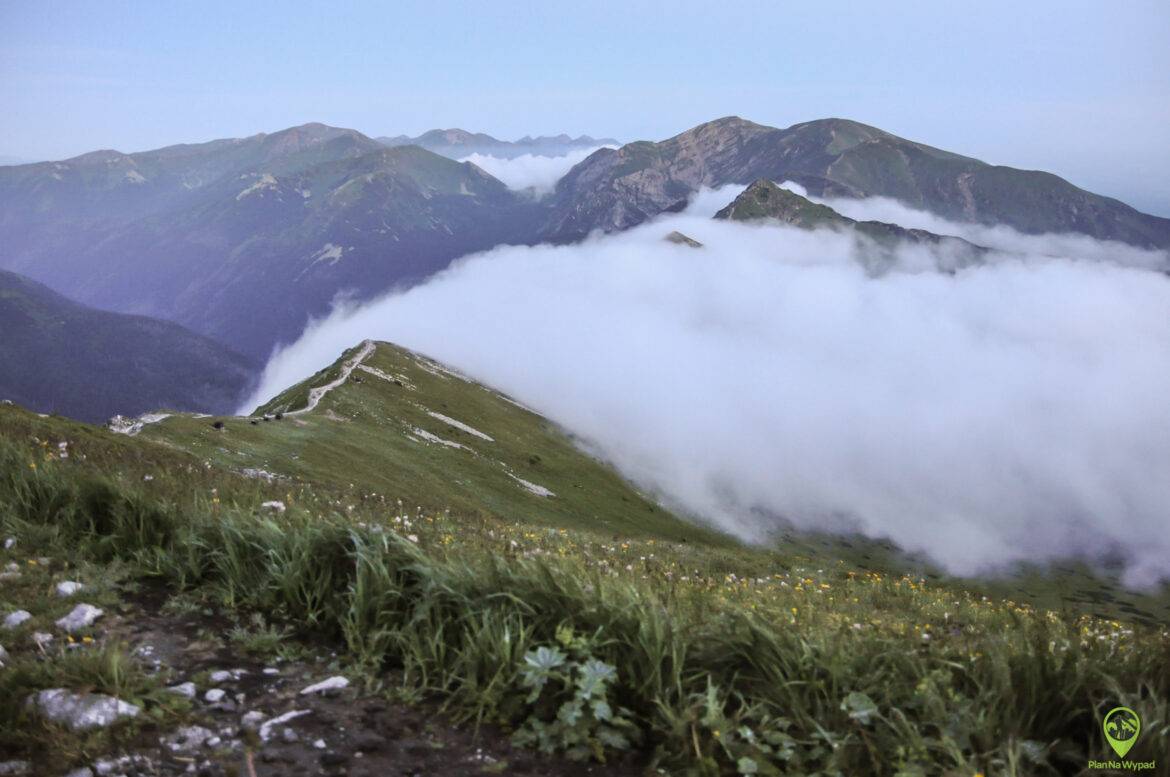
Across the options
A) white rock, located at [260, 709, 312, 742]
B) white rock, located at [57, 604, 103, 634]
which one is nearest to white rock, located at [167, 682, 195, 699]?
white rock, located at [260, 709, 312, 742]

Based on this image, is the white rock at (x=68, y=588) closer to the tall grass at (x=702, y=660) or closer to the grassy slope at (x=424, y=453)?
the tall grass at (x=702, y=660)

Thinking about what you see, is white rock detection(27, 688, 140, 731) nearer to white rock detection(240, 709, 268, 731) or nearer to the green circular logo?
white rock detection(240, 709, 268, 731)

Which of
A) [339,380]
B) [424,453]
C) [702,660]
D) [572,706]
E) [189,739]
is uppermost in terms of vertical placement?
[702,660]

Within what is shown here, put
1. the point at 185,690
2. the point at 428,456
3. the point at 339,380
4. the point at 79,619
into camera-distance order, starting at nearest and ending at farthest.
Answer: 1. the point at 185,690
2. the point at 79,619
3. the point at 428,456
4. the point at 339,380

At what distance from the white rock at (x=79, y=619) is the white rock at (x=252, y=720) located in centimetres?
239

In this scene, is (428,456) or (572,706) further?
(428,456)

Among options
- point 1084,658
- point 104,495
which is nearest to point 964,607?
point 1084,658

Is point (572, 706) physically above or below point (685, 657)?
below

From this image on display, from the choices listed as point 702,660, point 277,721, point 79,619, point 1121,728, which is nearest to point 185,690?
point 277,721

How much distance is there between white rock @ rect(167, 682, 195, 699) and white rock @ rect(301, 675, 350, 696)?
2.81 feet

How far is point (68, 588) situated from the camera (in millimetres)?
6945

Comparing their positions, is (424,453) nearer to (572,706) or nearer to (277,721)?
(277,721)

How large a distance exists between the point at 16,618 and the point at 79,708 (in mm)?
2012

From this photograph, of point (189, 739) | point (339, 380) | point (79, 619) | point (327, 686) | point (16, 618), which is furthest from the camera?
point (339, 380)
